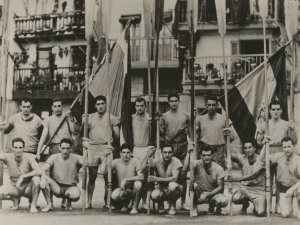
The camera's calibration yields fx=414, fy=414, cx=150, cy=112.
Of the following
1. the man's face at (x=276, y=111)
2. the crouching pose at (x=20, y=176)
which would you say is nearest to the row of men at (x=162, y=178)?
the crouching pose at (x=20, y=176)

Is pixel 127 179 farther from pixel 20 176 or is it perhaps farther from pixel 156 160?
pixel 20 176

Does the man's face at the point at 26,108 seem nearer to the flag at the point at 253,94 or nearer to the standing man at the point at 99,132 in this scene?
the standing man at the point at 99,132

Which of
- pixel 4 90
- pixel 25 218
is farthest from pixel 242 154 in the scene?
pixel 4 90

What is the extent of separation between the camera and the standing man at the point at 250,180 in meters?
4.97

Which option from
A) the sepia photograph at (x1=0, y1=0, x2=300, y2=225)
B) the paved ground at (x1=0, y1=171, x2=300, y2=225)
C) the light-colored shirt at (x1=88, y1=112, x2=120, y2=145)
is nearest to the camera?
the paved ground at (x1=0, y1=171, x2=300, y2=225)

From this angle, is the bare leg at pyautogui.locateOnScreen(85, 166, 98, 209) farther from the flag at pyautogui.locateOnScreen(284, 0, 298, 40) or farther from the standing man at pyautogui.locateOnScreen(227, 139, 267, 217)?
the flag at pyautogui.locateOnScreen(284, 0, 298, 40)

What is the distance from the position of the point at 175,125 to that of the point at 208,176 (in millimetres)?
832

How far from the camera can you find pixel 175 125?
5504 mm

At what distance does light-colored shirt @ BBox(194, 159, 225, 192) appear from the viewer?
5.06 metres

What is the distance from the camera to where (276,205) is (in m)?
5.11

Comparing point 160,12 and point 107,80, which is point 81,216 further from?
point 160,12

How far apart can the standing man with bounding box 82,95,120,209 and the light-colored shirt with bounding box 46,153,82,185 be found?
0.23 metres

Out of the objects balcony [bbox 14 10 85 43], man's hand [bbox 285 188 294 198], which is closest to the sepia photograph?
man's hand [bbox 285 188 294 198]

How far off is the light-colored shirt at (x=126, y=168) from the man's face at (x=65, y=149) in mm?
597
